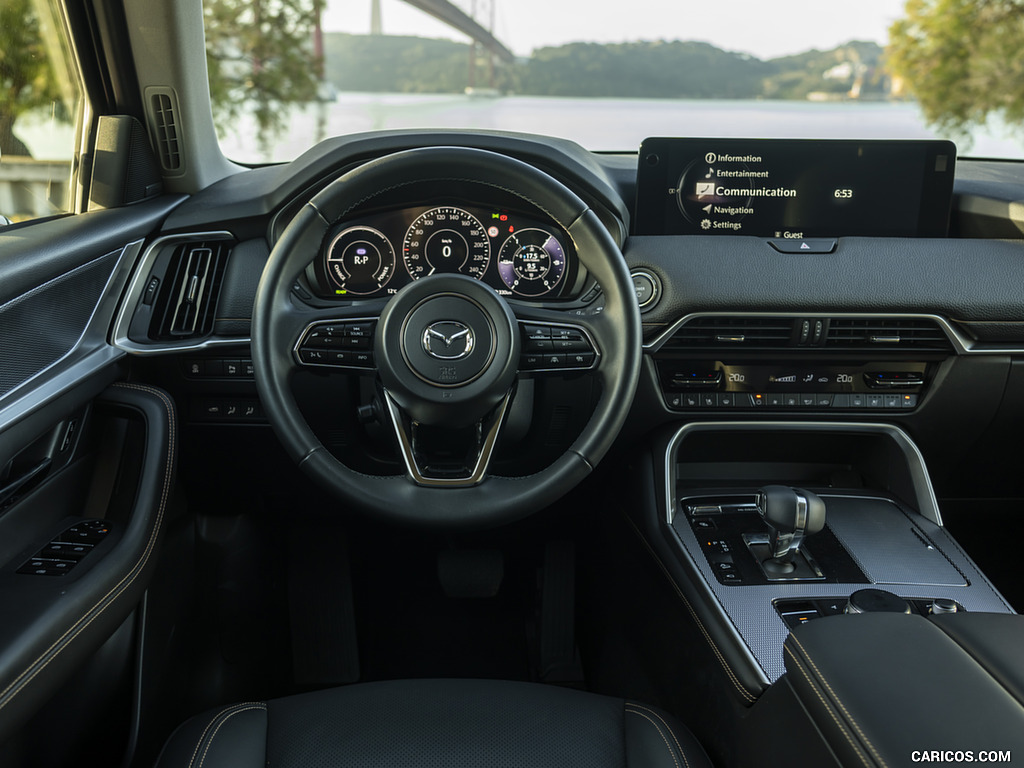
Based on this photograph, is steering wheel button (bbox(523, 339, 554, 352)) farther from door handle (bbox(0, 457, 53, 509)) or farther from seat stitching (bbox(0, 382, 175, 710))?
door handle (bbox(0, 457, 53, 509))

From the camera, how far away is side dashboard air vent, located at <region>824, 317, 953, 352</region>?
1956 millimetres

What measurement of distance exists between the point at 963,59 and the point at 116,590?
2.49 metres

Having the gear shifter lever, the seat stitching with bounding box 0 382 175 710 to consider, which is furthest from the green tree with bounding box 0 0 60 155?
the gear shifter lever

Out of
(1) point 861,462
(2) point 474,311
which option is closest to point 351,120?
(2) point 474,311

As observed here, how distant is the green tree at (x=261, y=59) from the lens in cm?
226

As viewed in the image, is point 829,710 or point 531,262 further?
point 531,262

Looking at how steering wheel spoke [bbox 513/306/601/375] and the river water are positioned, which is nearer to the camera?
steering wheel spoke [bbox 513/306/601/375]

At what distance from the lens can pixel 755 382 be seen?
2033 mm

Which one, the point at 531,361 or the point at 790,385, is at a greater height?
the point at 531,361

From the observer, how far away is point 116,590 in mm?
1479

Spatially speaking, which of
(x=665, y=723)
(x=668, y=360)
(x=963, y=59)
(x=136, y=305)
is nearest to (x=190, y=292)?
(x=136, y=305)

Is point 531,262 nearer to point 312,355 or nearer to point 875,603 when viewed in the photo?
point 312,355

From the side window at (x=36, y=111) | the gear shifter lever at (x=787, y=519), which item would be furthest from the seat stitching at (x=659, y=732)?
the side window at (x=36, y=111)

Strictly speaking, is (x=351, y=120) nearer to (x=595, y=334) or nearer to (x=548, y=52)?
(x=548, y=52)
